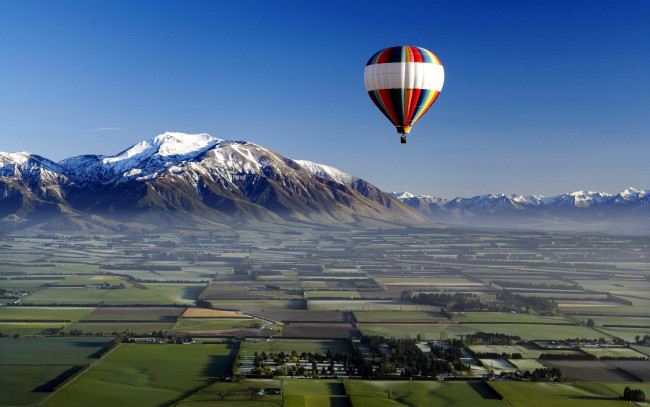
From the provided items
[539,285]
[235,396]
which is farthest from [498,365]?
[539,285]

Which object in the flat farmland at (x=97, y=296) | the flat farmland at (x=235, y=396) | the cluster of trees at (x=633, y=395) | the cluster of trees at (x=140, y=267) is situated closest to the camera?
the flat farmland at (x=235, y=396)

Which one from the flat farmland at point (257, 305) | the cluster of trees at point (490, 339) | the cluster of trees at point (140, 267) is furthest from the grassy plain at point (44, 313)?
the cluster of trees at point (140, 267)

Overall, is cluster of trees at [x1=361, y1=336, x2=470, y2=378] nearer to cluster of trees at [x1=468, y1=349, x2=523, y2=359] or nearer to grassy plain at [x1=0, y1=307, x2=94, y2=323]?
cluster of trees at [x1=468, y1=349, x2=523, y2=359]

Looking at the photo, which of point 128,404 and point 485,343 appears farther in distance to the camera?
point 485,343

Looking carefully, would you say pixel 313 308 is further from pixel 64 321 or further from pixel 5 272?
pixel 5 272

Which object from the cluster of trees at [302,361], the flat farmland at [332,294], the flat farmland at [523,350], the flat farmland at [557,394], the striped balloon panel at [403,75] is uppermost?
the striped balloon panel at [403,75]

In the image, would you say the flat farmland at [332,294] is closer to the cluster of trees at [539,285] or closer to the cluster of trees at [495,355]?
the cluster of trees at [539,285]

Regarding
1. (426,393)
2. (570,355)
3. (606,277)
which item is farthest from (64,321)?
(606,277)
